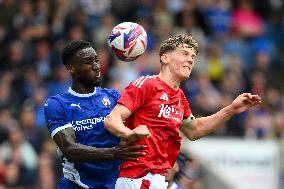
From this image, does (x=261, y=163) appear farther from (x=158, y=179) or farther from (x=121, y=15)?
(x=158, y=179)

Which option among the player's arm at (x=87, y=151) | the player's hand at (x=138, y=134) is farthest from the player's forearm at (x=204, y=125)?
the player's hand at (x=138, y=134)

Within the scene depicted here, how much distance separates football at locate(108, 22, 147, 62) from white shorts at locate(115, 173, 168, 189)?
4.29ft

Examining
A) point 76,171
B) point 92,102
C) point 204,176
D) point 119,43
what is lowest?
point 204,176

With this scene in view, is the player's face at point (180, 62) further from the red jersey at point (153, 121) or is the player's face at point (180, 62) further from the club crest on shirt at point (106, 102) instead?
the club crest on shirt at point (106, 102)

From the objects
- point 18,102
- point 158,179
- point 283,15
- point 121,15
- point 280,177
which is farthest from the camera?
point 283,15

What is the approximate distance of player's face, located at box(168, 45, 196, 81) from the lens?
9.00m

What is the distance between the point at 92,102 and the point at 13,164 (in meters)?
6.30

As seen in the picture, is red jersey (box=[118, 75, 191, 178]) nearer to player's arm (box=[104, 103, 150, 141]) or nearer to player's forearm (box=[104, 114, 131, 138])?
player's arm (box=[104, 103, 150, 141])

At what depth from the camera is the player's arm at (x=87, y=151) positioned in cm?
834

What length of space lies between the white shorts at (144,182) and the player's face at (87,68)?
990mm

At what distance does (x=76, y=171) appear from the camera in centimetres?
918

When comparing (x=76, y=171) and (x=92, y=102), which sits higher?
(x=92, y=102)

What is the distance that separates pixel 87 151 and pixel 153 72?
9.02 m

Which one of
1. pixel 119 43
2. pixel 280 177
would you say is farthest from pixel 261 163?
pixel 119 43
